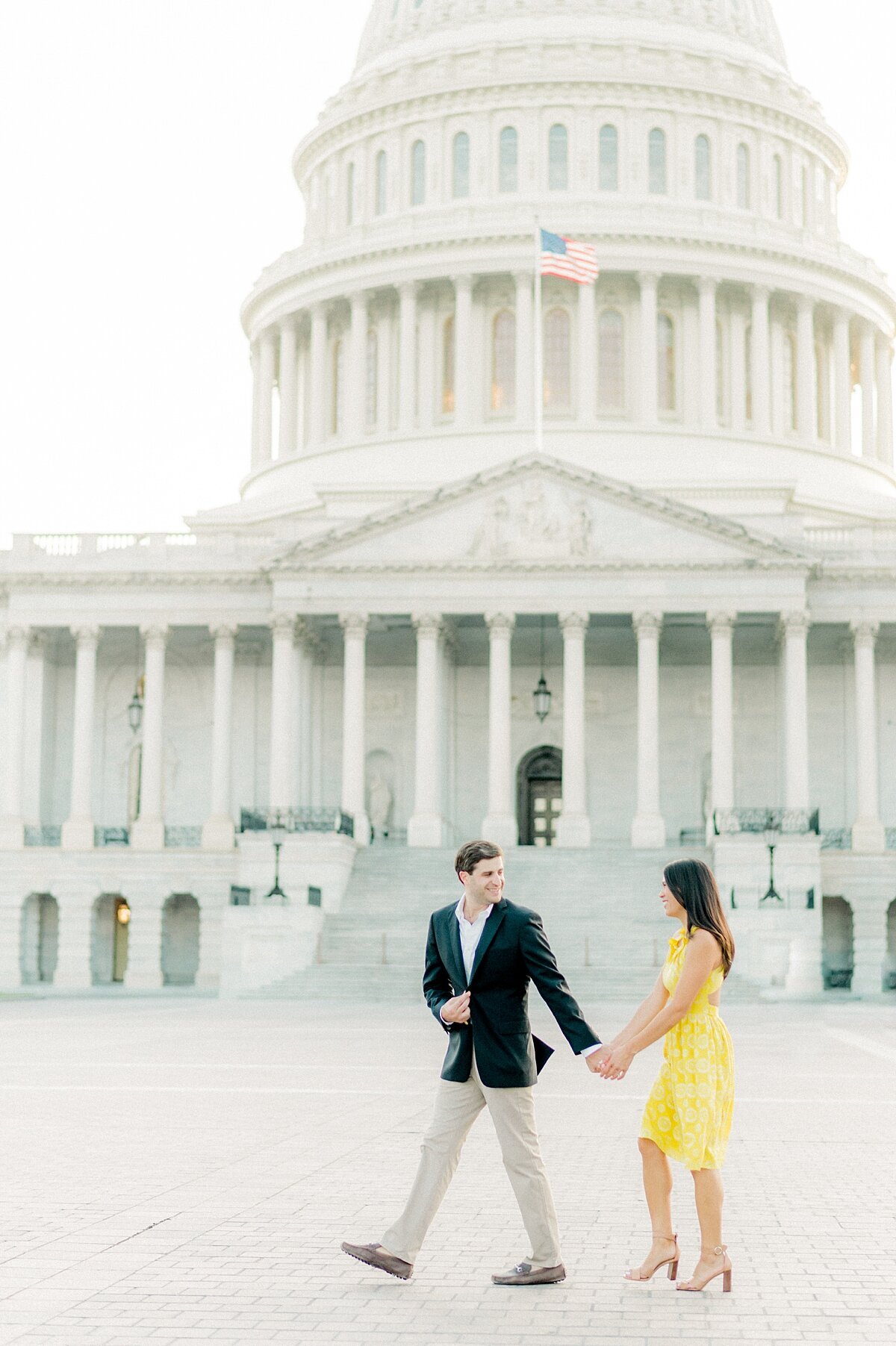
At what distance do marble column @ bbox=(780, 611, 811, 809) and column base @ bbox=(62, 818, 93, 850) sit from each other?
2167 cm

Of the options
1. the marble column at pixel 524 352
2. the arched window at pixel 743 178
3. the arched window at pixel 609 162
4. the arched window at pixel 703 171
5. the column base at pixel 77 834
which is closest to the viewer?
the column base at pixel 77 834

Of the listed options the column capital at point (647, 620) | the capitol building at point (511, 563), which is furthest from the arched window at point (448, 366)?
the column capital at point (647, 620)

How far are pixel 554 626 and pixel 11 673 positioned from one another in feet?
58.1

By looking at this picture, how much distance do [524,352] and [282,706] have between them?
21766 millimetres

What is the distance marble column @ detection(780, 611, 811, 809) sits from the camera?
56.9 metres

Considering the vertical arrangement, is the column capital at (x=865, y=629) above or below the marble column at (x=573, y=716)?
above

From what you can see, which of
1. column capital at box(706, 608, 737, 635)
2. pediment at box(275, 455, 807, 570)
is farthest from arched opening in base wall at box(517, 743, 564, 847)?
column capital at box(706, 608, 737, 635)

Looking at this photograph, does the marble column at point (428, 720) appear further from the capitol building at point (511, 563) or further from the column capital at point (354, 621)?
the column capital at point (354, 621)

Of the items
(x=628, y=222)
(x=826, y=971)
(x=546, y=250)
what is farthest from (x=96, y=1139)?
(x=628, y=222)

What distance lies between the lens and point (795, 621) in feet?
187

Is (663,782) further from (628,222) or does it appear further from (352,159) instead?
(352,159)

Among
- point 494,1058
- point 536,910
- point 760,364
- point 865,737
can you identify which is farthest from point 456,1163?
point 760,364

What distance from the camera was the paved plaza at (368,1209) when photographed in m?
9.31

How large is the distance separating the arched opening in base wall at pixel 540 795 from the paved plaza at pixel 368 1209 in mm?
41687
